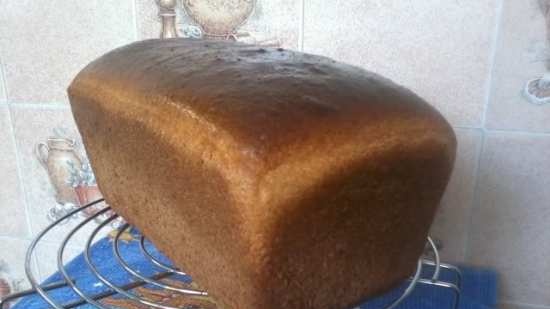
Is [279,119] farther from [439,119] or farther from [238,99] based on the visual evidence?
[439,119]

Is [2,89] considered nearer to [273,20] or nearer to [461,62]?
[273,20]

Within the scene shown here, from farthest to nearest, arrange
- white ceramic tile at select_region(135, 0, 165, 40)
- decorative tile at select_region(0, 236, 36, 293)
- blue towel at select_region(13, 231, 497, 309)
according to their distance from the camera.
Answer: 1. decorative tile at select_region(0, 236, 36, 293)
2. white ceramic tile at select_region(135, 0, 165, 40)
3. blue towel at select_region(13, 231, 497, 309)

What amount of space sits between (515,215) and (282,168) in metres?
0.55

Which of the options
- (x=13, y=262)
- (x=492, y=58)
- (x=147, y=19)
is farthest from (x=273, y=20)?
(x=13, y=262)

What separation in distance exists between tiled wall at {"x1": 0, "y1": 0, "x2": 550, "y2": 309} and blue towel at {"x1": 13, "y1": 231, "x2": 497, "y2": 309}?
56 mm

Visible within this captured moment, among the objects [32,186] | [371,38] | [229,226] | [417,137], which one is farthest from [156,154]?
[32,186]

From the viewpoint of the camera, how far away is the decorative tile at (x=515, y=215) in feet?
2.44

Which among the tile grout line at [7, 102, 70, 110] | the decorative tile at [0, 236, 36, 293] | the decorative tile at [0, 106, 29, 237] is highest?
the tile grout line at [7, 102, 70, 110]

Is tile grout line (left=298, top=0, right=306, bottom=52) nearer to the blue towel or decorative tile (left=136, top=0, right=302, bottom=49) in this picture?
decorative tile (left=136, top=0, right=302, bottom=49)

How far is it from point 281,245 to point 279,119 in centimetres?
11

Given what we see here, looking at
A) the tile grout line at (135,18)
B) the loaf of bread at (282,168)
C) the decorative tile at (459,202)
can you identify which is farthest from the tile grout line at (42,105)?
the decorative tile at (459,202)

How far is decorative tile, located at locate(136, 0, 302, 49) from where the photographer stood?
2.54ft

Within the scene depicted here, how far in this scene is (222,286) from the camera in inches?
19.2

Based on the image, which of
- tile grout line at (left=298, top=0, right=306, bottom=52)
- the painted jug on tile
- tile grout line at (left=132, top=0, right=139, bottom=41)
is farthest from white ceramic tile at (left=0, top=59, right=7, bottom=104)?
tile grout line at (left=298, top=0, right=306, bottom=52)
